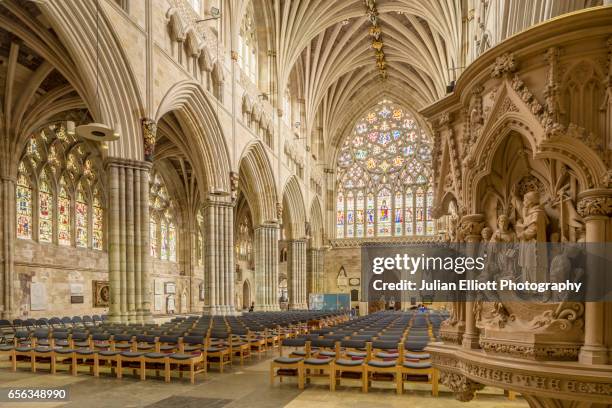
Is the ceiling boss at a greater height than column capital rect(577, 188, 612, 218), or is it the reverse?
the ceiling boss

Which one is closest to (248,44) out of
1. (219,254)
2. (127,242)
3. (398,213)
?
(219,254)

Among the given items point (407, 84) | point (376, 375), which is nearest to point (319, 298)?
point (407, 84)

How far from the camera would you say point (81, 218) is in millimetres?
24938

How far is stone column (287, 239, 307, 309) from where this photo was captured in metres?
36.0

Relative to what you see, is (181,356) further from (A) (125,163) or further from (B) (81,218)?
(B) (81,218)

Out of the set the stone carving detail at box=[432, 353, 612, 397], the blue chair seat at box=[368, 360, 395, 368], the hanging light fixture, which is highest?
the hanging light fixture

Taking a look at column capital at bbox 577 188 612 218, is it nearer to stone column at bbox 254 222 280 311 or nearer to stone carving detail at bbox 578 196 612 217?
stone carving detail at bbox 578 196 612 217

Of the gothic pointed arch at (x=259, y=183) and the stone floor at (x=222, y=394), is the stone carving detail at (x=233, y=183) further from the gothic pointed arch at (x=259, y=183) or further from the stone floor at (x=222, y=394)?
the stone floor at (x=222, y=394)

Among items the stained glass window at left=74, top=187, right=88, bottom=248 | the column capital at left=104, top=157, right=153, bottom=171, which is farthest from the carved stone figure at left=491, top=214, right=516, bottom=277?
the stained glass window at left=74, top=187, right=88, bottom=248

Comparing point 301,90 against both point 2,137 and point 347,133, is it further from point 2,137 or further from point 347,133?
point 2,137

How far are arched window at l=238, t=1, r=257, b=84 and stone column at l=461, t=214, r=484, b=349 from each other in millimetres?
23450

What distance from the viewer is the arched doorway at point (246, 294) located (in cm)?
4221

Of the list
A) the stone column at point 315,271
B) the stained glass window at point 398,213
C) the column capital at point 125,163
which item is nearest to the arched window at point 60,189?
the column capital at point 125,163

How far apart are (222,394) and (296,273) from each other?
2813 cm
